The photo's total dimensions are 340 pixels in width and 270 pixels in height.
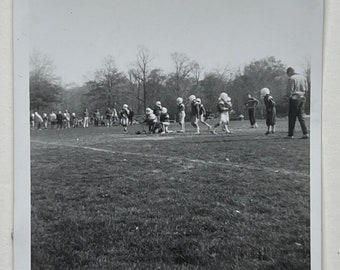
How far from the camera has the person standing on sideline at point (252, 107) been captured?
978mm

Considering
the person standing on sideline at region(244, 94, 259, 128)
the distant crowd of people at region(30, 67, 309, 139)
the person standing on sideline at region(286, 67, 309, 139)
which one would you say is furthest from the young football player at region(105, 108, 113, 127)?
the person standing on sideline at region(286, 67, 309, 139)

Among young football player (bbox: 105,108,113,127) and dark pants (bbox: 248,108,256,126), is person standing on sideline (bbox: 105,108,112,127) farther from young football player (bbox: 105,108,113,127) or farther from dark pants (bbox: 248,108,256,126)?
dark pants (bbox: 248,108,256,126)


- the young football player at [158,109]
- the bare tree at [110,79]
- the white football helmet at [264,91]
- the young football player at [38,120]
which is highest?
the bare tree at [110,79]

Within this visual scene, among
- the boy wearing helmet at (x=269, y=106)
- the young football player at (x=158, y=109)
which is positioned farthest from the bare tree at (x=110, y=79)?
the boy wearing helmet at (x=269, y=106)

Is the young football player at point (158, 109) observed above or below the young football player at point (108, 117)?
above

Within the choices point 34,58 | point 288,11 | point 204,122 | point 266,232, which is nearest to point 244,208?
point 266,232

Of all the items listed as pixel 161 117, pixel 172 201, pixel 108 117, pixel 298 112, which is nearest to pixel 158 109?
pixel 161 117

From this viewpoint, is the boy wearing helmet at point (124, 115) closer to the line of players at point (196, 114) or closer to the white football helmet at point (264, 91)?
the line of players at point (196, 114)

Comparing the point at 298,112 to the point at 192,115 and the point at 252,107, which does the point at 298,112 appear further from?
the point at 192,115

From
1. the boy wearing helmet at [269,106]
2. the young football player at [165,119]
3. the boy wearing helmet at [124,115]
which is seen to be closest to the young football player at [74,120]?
the boy wearing helmet at [124,115]

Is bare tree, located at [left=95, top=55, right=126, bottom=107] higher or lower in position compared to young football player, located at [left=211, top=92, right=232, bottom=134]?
higher

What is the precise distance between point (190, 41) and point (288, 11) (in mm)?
254

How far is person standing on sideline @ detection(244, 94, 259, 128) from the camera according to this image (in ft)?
3.21

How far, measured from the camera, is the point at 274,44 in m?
0.97
